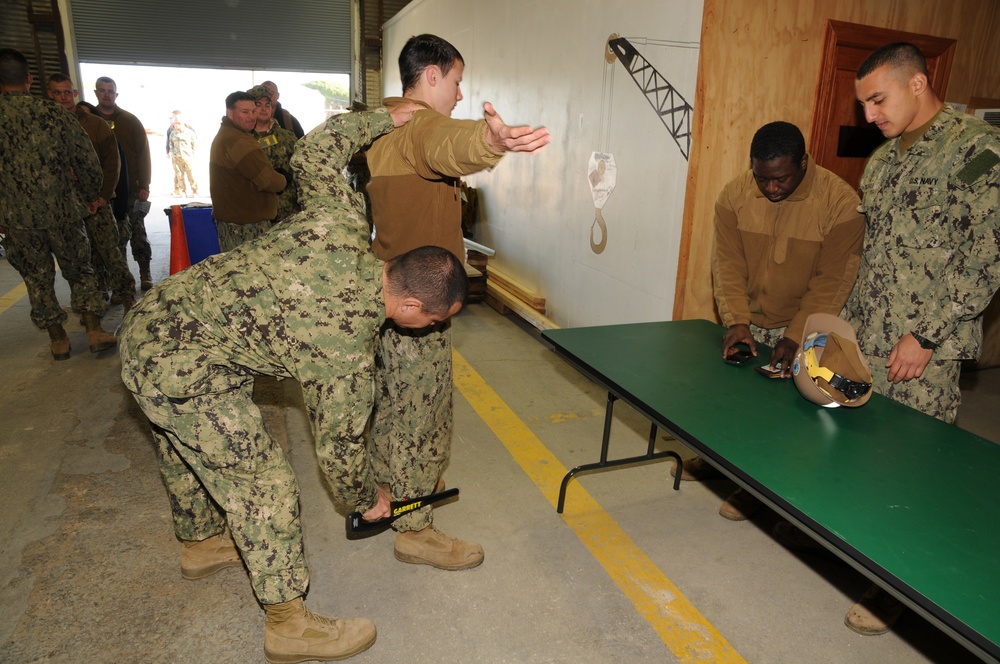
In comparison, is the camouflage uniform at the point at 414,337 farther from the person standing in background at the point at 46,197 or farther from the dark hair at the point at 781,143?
the person standing in background at the point at 46,197

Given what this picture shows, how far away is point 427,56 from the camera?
2.38m

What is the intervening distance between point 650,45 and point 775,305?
6.78 feet

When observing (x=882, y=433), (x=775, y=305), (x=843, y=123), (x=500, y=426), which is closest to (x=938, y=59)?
(x=843, y=123)

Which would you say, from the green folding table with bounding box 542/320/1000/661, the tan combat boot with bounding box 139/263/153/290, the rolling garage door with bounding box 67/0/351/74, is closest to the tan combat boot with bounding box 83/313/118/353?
the tan combat boot with bounding box 139/263/153/290

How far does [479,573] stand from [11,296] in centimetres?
679

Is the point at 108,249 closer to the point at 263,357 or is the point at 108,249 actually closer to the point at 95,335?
the point at 95,335

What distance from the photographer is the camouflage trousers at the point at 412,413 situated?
2424 mm

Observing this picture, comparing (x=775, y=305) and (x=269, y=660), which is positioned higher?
(x=775, y=305)

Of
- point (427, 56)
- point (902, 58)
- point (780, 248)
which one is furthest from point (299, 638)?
point (902, 58)

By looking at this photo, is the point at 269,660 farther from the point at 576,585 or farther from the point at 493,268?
the point at 493,268

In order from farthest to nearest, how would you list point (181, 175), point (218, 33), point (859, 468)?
point (181, 175), point (218, 33), point (859, 468)

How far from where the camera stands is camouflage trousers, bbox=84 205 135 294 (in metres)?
5.69

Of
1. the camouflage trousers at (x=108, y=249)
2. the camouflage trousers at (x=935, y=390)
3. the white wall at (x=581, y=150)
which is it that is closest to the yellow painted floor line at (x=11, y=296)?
the camouflage trousers at (x=108, y=249)

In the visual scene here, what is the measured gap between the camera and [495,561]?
8.80ft
